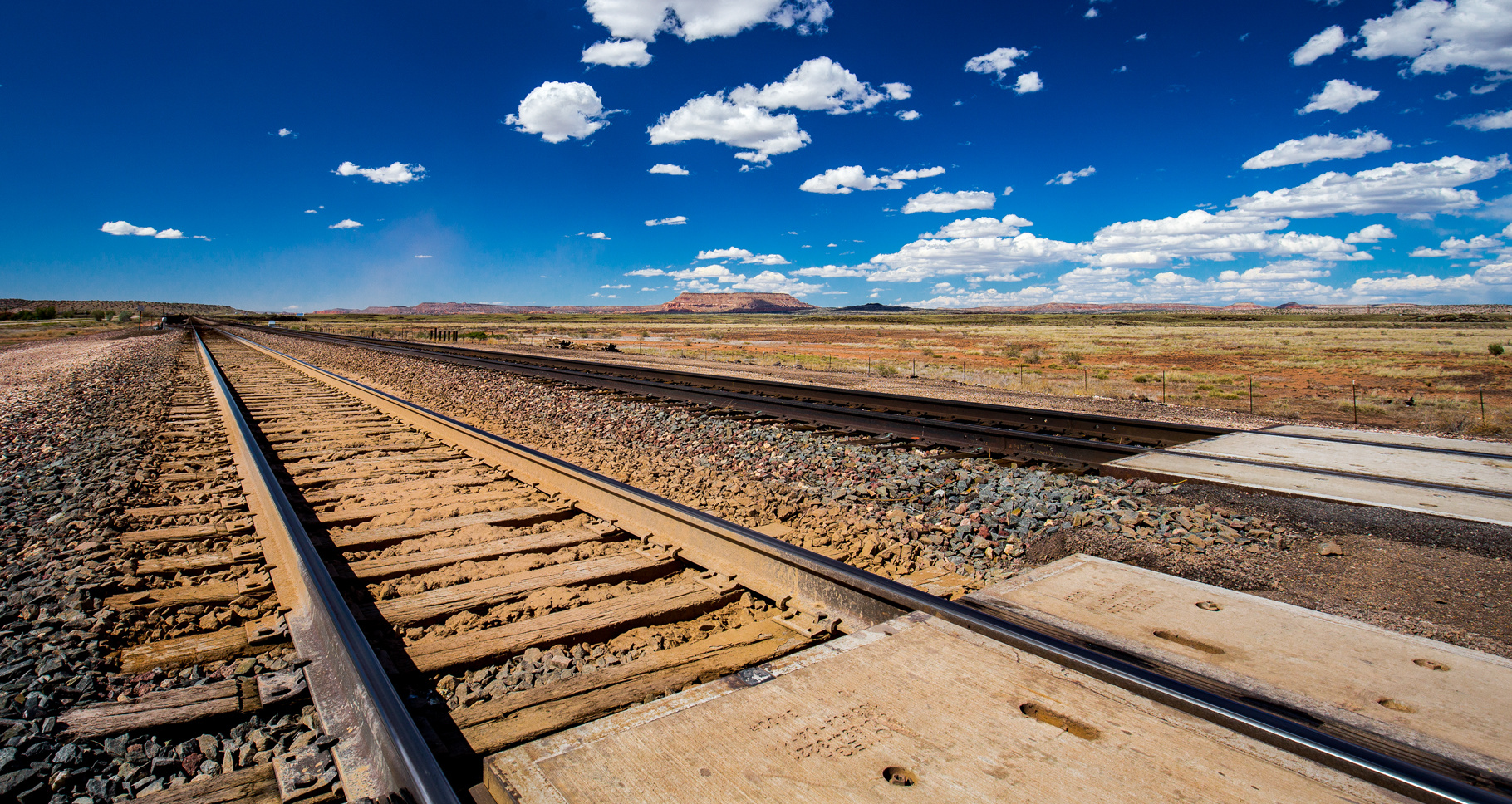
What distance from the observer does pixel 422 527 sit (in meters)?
5.06

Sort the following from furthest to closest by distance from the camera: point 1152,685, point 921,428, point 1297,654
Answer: point 921,428, point 1297,654, point 1152,685

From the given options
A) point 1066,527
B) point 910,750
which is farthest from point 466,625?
point 1066,527

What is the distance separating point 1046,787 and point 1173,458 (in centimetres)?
718

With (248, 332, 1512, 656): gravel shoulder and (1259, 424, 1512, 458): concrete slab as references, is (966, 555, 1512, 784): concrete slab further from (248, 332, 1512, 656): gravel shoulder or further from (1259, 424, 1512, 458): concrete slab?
(1259, 424, 1512, 458): concrete slab

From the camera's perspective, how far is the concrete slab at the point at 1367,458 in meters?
7.30

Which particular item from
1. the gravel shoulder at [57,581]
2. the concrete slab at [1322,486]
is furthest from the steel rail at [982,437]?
the gravel shoulder at [57,581]

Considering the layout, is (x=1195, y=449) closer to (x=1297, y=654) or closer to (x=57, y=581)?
(x=1297, y=654)

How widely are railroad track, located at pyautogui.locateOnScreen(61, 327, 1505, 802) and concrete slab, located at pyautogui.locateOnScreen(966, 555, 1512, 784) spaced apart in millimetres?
166

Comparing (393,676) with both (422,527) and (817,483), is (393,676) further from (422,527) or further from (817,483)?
(817,483)

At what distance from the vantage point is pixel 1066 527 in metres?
5.43

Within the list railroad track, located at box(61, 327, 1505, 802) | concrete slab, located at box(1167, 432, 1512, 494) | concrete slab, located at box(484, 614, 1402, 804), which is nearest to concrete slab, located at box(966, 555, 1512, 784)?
railroad track, located at box(61, 327, 1505, 802)

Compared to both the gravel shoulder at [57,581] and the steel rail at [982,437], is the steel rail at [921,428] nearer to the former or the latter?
the steel rail at [982,437]

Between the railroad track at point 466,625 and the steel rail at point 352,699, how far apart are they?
0.01 meters

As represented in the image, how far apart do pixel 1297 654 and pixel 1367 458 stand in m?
7.18
